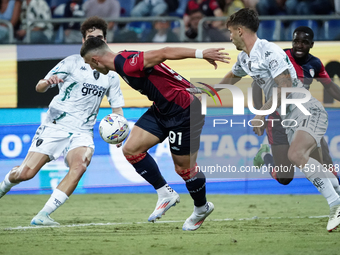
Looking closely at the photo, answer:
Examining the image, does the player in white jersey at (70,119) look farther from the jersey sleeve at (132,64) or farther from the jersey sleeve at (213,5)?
the jersey sleeve at (213,5)

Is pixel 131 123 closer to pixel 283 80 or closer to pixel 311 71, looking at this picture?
pixel 311 71

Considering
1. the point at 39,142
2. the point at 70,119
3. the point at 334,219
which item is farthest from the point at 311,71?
the point at 39,142

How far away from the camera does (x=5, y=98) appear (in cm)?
970

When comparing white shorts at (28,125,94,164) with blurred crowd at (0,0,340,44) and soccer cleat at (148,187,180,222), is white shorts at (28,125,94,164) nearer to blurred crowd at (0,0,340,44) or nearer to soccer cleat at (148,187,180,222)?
soccer cleat at (148,187,180,222)

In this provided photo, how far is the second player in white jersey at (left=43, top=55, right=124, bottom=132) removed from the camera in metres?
6.21

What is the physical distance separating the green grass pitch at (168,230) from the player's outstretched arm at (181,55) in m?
1.73

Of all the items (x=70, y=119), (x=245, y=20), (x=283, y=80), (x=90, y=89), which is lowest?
(x=70, y=119)

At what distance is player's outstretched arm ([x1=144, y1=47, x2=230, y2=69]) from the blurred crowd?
519 cm

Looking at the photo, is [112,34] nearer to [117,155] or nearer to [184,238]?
[117,155]

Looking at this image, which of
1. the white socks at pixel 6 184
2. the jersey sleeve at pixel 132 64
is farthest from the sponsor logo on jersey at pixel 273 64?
the white socks at pixel 6 184

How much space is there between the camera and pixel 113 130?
5703mm

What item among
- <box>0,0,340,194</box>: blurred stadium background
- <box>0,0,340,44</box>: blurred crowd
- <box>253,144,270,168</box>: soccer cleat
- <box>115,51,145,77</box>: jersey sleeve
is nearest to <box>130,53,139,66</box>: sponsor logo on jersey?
<box>115,51,145,77</box>: jersey sleeve

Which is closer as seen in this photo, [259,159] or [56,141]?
[56,141]

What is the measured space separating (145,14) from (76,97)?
17.4ft
